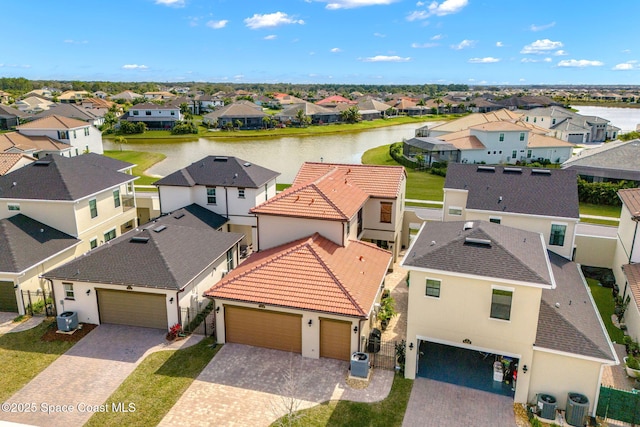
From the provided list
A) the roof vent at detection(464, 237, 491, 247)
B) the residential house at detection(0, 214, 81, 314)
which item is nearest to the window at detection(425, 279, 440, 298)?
the roof vent at detection(464, 237, 491, 247)

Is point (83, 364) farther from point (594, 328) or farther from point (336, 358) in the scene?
point (594, 328)

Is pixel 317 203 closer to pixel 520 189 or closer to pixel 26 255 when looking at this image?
pixel 520 189

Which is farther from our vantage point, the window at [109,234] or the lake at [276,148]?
the lake at [276,148]

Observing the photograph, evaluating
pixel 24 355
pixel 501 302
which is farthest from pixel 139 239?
pixel 501 302

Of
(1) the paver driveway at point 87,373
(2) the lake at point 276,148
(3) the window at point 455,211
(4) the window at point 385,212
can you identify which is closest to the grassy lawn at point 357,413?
(1) the paver driveway at point 87,373

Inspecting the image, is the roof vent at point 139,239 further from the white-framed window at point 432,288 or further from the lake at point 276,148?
the lake at point 276,148

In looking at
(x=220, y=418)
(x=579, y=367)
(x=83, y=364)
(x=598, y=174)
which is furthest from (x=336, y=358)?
(x=598, y=174)
